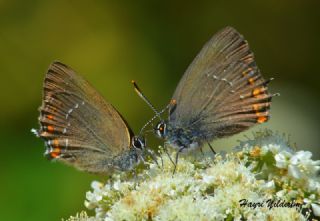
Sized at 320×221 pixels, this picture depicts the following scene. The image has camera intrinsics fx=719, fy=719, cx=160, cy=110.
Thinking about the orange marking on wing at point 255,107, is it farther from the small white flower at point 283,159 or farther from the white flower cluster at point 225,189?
the small white flower at point 283,159

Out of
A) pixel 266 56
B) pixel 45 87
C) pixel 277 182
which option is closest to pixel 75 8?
pixel 266 56

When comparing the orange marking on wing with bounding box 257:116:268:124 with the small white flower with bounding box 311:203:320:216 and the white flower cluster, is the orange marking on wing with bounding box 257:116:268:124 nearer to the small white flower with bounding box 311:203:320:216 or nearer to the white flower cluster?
the white flower cluster

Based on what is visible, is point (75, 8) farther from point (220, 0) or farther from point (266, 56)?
point (266, 56)

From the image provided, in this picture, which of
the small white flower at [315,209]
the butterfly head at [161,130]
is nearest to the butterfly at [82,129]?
the butterfly head at [161,130]

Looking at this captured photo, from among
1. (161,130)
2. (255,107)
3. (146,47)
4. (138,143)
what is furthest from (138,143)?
(146,47)

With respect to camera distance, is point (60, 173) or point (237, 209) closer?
point (237, 209)

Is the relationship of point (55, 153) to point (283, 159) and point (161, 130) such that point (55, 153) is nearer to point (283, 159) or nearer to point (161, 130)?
point (161, 130)

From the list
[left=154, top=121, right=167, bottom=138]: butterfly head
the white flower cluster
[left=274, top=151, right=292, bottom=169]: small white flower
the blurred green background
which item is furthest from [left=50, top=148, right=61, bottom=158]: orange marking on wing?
the blurred green background
